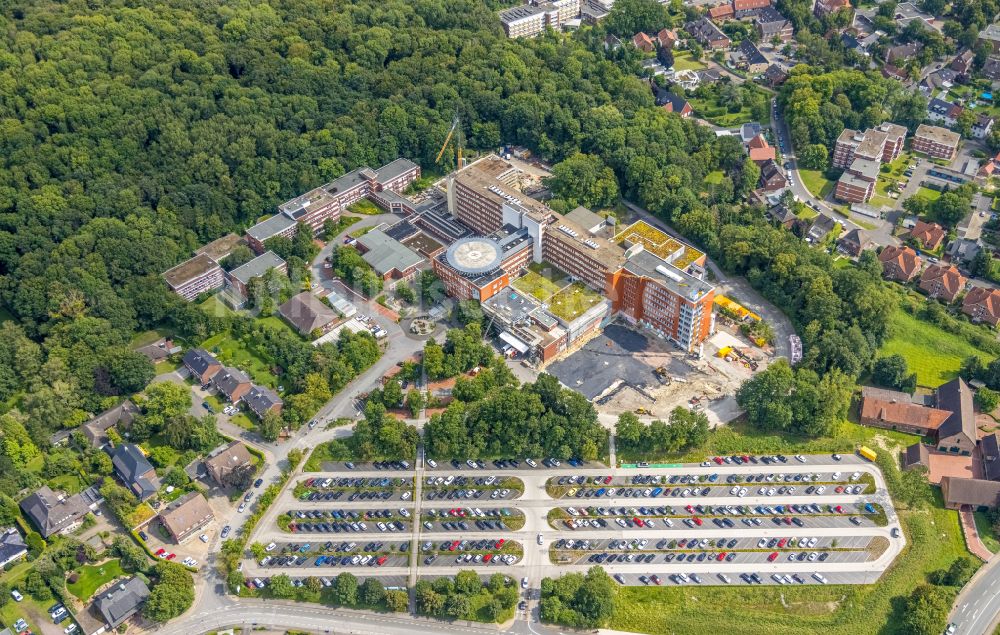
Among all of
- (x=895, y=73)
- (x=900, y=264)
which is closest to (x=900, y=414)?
(x=900, y=264)

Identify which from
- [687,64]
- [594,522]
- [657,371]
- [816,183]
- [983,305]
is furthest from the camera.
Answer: [687,64]

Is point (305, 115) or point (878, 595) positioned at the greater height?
point (305, 115)

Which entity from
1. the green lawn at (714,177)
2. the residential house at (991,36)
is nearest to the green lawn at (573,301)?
the green lawn at (714,177)

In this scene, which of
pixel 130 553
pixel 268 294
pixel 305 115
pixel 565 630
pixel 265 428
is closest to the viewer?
pixel 565 630

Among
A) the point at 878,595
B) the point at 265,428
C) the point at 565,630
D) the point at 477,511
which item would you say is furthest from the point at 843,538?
the point at 265,428

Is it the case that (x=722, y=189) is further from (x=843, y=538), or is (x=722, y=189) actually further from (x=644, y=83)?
(x=843, y=538)

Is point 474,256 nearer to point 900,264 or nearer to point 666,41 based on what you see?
point 900,264

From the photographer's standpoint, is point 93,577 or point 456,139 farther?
point 456,139
